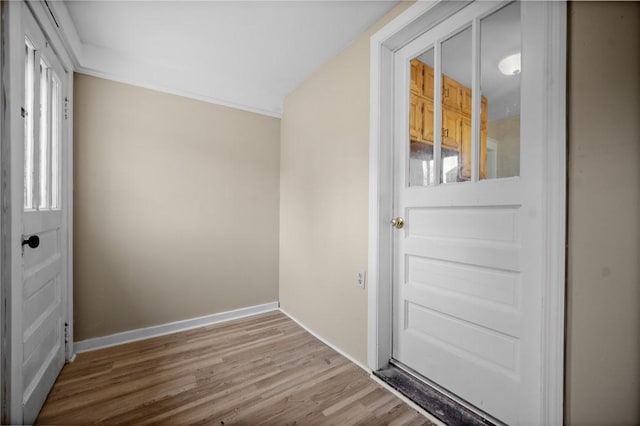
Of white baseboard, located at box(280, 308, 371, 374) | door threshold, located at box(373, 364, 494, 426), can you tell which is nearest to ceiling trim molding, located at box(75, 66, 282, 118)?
white baseboard, located at box(280, 308, 371, 374)

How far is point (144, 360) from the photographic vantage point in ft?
6.39

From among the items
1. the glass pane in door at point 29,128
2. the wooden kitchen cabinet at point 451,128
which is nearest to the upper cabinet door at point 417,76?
the wooden kitchen cabinet at point 451,128

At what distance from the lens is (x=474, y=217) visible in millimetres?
1394

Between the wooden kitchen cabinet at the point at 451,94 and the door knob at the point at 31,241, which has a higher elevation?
the wooden kitchen cabinet at the point at 451,94

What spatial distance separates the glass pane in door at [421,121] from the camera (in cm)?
165

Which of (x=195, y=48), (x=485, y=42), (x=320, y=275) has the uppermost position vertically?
(x=195, y=48)

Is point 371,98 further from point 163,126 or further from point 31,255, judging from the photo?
point 31,255

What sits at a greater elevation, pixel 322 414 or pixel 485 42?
pixel 485 42

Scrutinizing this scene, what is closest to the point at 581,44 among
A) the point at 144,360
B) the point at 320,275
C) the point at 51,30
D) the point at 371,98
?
the point at 371,98

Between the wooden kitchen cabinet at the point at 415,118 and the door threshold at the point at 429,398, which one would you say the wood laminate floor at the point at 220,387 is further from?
the wooden kitchen cabinet at the point at 415,118

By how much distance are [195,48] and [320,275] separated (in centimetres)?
208

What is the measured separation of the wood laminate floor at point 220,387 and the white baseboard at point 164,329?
0.06 metres

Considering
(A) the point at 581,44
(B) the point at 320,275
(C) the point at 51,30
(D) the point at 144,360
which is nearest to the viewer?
(A) the point at 581,44

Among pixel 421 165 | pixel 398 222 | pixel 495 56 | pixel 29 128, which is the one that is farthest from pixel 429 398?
pixel 29 128
